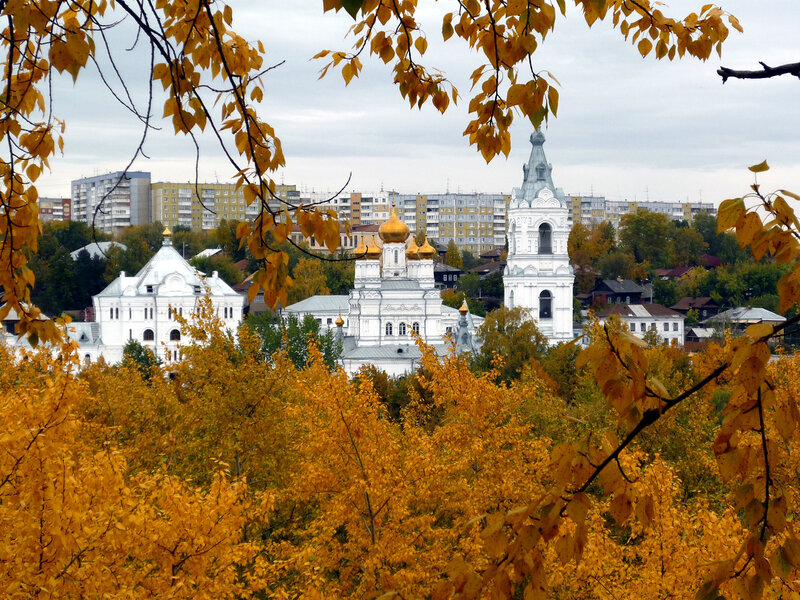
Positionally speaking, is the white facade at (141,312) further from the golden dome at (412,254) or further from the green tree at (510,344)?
the green tree at (510,344)

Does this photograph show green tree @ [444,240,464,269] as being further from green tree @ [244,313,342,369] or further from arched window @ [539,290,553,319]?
green tree @ [244,313,342,369]

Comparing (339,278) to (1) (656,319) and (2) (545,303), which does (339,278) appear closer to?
(1) (656,319)

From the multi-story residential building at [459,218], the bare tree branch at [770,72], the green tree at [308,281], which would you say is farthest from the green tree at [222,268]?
the bare tree branch at [770,72]

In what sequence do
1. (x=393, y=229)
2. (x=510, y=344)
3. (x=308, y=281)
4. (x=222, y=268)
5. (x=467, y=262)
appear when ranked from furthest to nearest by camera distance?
(x=467, y=262) < (x=222, y=268) < (x=308, y=281) < (x=393, y=229) < (x=510, y=344)

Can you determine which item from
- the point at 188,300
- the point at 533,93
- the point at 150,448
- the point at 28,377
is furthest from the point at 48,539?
the point at 188,300

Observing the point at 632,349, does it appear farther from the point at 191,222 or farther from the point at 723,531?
the point at 191,222

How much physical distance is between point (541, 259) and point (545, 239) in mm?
1161

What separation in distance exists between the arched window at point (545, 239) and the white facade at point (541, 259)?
5 cm

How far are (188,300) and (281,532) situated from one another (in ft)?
131

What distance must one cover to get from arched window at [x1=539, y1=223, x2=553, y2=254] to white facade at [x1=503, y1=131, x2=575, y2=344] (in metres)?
0.05

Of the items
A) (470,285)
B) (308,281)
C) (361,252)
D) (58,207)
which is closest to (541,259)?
(308,281)

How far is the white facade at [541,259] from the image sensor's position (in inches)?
1870

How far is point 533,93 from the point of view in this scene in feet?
11.9

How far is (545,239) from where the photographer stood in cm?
4825
